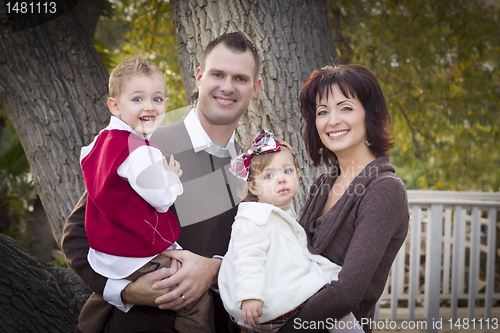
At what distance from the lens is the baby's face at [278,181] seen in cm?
170

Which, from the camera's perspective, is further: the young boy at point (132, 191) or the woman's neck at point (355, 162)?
the woman's neck at point (355, 162)

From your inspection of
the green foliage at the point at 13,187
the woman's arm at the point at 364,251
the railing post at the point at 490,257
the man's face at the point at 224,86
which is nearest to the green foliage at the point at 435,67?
the railing post at the point at 490,257

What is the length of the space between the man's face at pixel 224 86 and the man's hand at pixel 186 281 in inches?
28.3

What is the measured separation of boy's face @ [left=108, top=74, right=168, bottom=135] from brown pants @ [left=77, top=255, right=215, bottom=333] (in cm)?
61

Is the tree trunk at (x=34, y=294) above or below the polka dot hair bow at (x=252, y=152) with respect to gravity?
below

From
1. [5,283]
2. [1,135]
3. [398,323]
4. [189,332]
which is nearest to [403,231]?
[189,332]

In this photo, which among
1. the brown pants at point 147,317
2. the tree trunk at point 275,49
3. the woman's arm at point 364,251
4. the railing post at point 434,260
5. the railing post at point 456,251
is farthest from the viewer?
the railing post at point 456,251

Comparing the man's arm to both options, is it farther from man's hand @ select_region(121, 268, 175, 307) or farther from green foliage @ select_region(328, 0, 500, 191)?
green foliage @ select_region(328, 0, 500, 191)

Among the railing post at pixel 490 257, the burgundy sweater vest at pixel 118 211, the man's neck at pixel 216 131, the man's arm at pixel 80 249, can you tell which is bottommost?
the railing post at pixel 490 257

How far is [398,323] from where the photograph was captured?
14.4ft

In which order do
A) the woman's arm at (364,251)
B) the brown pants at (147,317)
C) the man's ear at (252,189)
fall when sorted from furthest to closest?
the man's ear at (252,189) → the brown pants at (147,317) → the woman's arm at (364,251)

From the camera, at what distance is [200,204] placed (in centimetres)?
181

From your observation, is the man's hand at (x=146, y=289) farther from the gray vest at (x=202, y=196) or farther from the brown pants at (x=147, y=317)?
the gray vest at (x=202, y=196)

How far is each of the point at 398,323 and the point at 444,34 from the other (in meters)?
3.97
